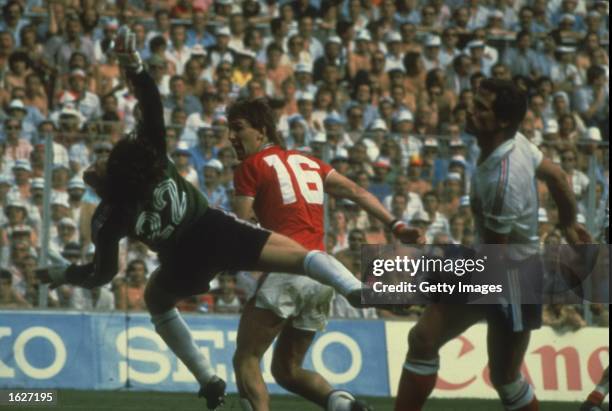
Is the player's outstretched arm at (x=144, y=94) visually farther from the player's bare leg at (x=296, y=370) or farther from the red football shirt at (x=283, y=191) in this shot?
the player's bare leg at (x=296, y=370)

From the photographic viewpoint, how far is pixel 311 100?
19.1 metres

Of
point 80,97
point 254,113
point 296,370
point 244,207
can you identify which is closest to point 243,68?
point 80,97

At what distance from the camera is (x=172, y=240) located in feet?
30.2

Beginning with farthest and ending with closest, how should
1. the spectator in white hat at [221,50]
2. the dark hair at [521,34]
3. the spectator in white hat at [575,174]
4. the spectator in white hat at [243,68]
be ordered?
the dark hair at [521,34] → the spectator in white hat at [221,50] → the spectator in white hat at [243,68] → the spectator in white hat at [575,174]

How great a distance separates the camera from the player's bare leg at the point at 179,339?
31.7 feet

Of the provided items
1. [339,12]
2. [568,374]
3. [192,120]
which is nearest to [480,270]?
[568,374]

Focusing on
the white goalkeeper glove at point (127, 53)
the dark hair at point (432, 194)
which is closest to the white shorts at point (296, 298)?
the white goalkeeper glove at point (127, 53)

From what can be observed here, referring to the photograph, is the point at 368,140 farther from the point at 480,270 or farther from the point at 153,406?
the point at 480,270

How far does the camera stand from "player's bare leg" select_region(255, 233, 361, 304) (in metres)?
8.77

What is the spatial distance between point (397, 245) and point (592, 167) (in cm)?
294

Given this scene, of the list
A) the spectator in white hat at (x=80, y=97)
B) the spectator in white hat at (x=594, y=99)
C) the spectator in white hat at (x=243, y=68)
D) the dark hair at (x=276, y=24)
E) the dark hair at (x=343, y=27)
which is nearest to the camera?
the spectator in white hat at (x=80, y=97)

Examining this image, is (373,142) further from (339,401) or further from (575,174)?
(339,401)

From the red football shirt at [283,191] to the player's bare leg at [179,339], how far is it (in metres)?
0.87

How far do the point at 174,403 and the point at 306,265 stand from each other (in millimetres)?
5446
